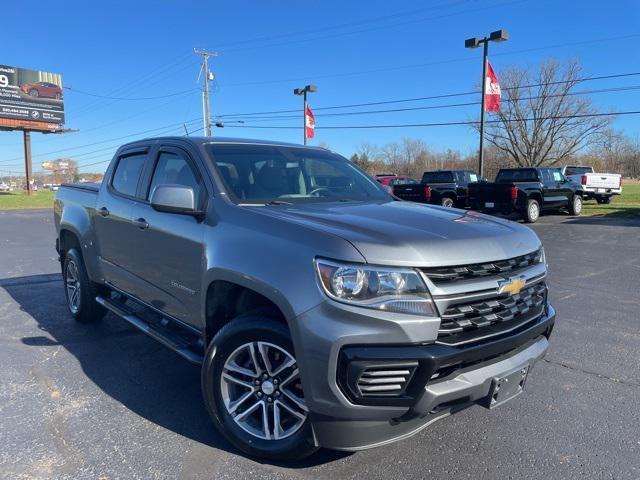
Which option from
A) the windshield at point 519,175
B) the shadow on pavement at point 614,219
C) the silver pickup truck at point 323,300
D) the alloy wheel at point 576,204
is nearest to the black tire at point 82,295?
the silver pickup truck at point 323,300

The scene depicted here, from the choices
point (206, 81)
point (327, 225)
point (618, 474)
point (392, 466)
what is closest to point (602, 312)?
point (618, 474)

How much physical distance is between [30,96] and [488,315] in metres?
49.2

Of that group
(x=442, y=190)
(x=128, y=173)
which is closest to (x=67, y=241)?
(x=128, y=173)

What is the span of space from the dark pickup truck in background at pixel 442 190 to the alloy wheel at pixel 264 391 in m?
17.3

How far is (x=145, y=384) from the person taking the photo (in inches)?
152

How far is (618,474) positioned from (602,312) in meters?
3.61

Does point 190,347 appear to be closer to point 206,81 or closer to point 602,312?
point 602,312

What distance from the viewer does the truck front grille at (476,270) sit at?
2.38 meters

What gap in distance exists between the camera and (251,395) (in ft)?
9.32

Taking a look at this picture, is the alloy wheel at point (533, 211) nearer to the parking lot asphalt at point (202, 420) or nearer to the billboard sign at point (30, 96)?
the parking lot asphalt at point (202, 420)

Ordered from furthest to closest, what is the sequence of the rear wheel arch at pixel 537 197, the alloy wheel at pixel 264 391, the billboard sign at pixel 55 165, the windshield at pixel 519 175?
the billboard sign at pixel 55 165
the windshield at pixel 519 175
the rear wheel arch at pixel 537 197
the alloy wheel at pixel 264 391

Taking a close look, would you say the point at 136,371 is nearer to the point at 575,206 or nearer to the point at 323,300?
the point at 323,300

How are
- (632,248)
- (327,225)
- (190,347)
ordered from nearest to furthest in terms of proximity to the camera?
(327,225) → (190,347) → (632,248)

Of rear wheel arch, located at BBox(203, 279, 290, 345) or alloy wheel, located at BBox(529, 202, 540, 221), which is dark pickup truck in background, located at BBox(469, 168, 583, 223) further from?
rear wheel arch, located at BBox(203, 279, 290, 345)
